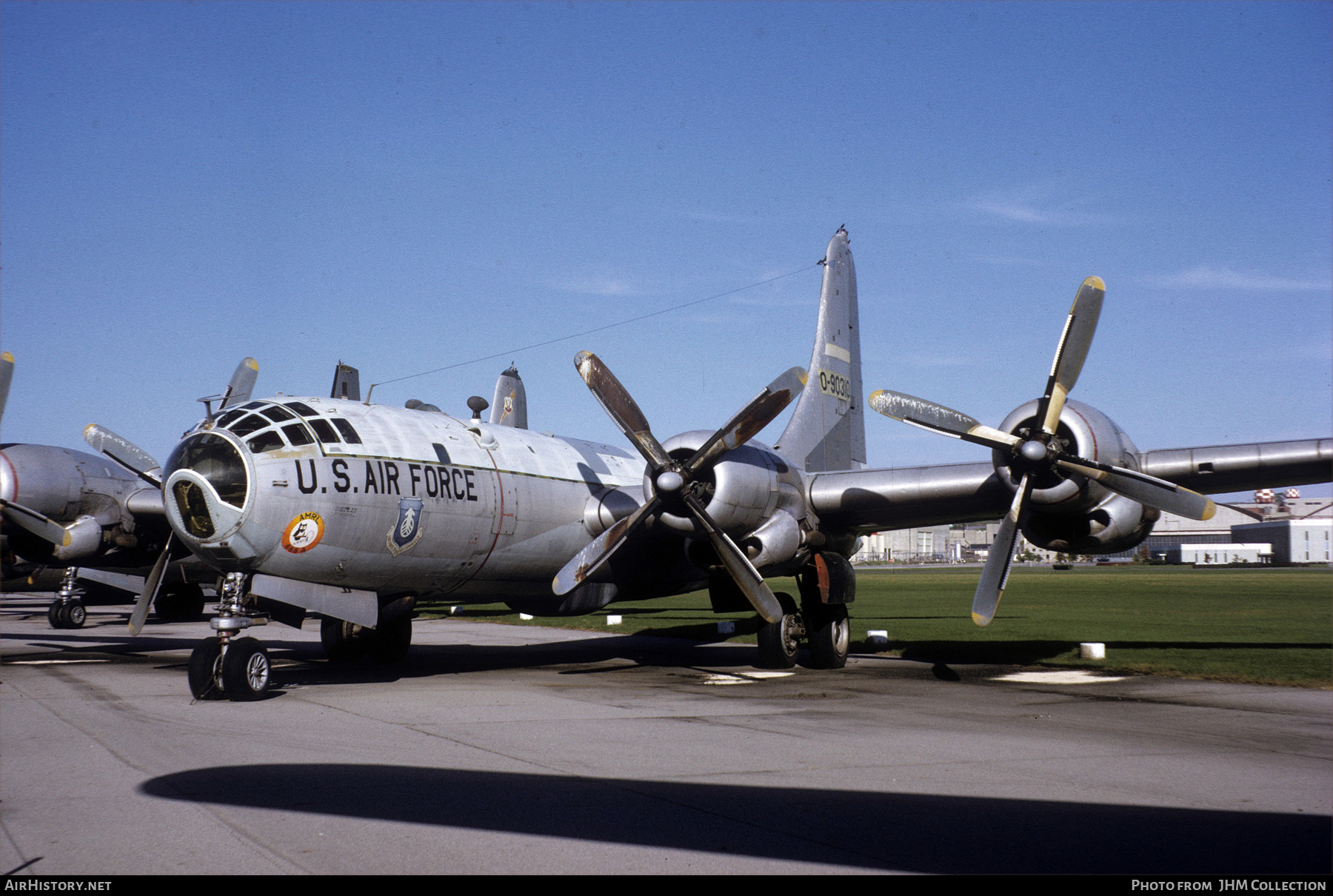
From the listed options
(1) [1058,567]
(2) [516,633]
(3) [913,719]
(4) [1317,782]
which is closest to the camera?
(4) [1317,782]

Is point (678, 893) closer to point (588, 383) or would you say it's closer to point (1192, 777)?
point (1192, 777)

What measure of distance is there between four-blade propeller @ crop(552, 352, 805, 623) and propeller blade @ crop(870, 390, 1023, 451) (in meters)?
1.53

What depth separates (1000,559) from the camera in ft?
48.0

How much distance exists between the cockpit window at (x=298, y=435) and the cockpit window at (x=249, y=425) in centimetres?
31

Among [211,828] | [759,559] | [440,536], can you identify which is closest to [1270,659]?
[759,559]

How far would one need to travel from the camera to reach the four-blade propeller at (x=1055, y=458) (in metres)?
14.1

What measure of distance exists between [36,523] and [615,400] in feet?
43.8

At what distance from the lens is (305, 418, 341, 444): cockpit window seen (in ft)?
45.1

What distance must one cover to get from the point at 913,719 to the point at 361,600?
8.06 metres

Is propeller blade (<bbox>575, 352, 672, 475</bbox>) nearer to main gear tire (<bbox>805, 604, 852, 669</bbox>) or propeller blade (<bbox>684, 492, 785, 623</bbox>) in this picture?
propeller blade (<bbox>684, 492, 785, 623</bbox>)

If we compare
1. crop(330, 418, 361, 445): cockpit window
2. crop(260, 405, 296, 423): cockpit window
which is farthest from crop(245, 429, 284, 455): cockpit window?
crop(330, 418, 361, 445): cockpit window

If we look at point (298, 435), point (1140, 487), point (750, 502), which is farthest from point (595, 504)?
point (1140, 487)

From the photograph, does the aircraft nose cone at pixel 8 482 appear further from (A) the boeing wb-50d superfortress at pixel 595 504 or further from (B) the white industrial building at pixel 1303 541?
(B) the white industrial building at pixel 1303 541

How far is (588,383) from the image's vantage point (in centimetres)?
1619
